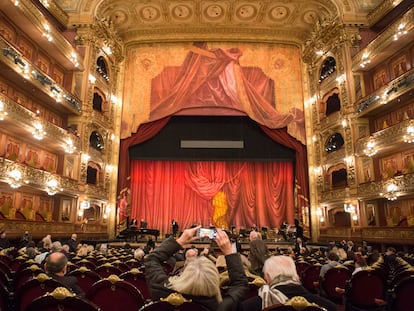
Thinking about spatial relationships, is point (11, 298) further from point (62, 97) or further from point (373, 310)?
point (62, 97)

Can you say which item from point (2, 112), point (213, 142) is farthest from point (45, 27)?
point (213, 142)

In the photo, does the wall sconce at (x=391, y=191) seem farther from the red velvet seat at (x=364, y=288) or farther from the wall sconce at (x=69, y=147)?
the wall sconce at (x=69, y=147)

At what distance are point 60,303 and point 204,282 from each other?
1.00 metres

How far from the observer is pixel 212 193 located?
26.5 metres

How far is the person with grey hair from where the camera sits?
2.38 metres

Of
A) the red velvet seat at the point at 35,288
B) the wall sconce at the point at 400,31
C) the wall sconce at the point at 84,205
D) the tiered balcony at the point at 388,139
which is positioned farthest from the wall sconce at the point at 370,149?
the red velvet seat at the point at 35,288

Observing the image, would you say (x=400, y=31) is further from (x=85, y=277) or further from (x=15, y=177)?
(x=15, y=177)

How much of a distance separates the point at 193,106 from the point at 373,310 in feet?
66.0

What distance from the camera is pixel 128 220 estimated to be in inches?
917

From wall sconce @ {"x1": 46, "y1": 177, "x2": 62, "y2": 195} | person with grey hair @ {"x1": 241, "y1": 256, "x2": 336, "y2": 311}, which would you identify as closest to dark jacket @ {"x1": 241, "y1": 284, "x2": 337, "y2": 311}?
person with grey hair @ {"x1": 241, "y1": 256, "x2": 336, "y2": 311}

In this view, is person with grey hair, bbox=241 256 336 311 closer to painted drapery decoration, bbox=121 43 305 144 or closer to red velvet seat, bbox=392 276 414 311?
red velvet seat, bbox=392 276 414 311

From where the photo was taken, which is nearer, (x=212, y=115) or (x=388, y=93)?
(x=388, y=93)

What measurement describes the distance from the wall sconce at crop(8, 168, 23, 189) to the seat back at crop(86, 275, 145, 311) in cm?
1315

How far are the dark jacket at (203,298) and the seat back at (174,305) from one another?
0.04 m
